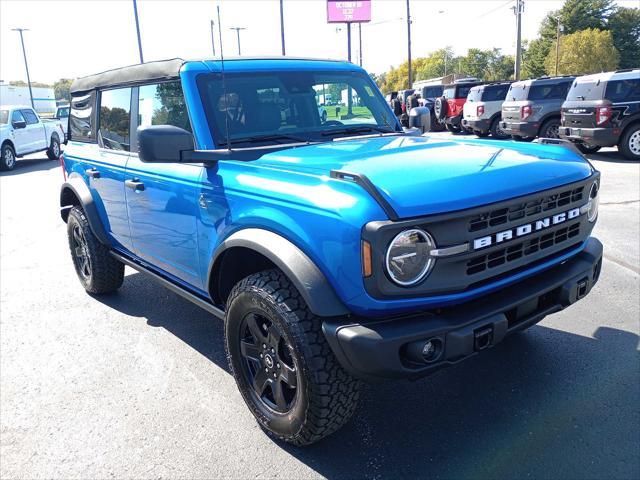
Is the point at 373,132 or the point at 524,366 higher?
the point at 373,132

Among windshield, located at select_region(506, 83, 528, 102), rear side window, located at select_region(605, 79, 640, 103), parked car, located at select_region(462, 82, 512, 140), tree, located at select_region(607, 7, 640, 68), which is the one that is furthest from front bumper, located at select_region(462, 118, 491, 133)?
tree, located at select_region(607, 7, 640, 68)

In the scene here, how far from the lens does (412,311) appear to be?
94.5 inches

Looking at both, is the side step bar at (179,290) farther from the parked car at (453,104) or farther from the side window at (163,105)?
the parked car at (453,104)

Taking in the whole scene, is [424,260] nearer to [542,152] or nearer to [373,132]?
[542,152]

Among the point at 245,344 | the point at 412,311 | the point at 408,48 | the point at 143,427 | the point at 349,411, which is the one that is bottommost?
the point at 143,427

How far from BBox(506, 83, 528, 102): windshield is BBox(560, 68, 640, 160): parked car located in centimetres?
258

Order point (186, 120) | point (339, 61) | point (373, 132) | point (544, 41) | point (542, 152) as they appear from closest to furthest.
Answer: point (542, 152) < point (186, 120) < point (373, 132) < point (339, 61) < point (544, 41)

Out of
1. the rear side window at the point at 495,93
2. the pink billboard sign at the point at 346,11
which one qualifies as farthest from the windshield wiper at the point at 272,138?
the pink billboard sign at the point at 346,11

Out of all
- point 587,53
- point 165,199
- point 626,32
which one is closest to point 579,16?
point 626,32

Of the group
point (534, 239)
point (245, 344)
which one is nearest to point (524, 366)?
point (534, 239)

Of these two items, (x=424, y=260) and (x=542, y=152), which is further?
(x=542, y=152)

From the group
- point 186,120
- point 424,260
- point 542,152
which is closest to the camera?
point 424,260

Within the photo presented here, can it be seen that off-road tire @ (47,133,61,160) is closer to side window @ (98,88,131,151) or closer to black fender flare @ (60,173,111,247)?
black fender flare @ (60,173,111,247)

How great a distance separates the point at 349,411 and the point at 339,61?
271 cm
